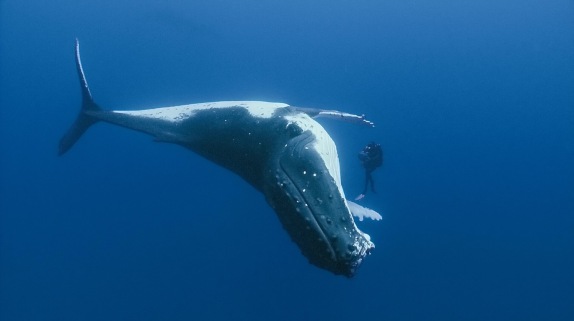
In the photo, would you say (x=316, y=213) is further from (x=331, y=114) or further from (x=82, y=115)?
A: (x=82, y=115)

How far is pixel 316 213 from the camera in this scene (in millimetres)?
3936

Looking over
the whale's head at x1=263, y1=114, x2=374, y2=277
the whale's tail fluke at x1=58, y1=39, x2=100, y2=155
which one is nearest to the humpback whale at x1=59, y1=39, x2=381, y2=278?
the whale's head at x1=263, y1=114, x2=374, y2=277

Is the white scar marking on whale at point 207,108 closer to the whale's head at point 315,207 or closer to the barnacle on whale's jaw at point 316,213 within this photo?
the whale's head at point 315,207

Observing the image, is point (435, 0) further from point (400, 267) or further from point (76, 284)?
point (76, 284)

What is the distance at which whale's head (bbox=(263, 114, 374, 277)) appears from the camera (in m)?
3.78

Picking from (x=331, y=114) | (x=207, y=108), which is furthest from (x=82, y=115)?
(x=331, y=114)

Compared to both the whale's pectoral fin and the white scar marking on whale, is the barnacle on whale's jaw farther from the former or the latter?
the whale's pectoral fin

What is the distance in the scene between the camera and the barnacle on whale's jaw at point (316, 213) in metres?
3.77

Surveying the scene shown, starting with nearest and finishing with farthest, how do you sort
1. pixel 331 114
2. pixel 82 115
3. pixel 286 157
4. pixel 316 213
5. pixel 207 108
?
pixel 316 213, pixel 286 157, pixel 207 108, pixel 331 114, pixel 82 115

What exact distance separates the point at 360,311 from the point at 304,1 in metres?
29.8

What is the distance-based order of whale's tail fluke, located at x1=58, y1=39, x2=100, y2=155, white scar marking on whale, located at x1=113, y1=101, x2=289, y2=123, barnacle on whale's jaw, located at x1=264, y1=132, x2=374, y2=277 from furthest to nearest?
whale's tail fluke, located at x1=58, y1=39, x2=100, y2=155
white scar marking on whale, located at x1=113, y1=101, x2=289, y2=123
barnacle on whale's jaw, located at x1=264, y1=132, x2=374, y2=277

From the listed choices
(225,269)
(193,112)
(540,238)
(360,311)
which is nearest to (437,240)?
(360,311)

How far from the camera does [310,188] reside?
4188 millimetres

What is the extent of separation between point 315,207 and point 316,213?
8cm
